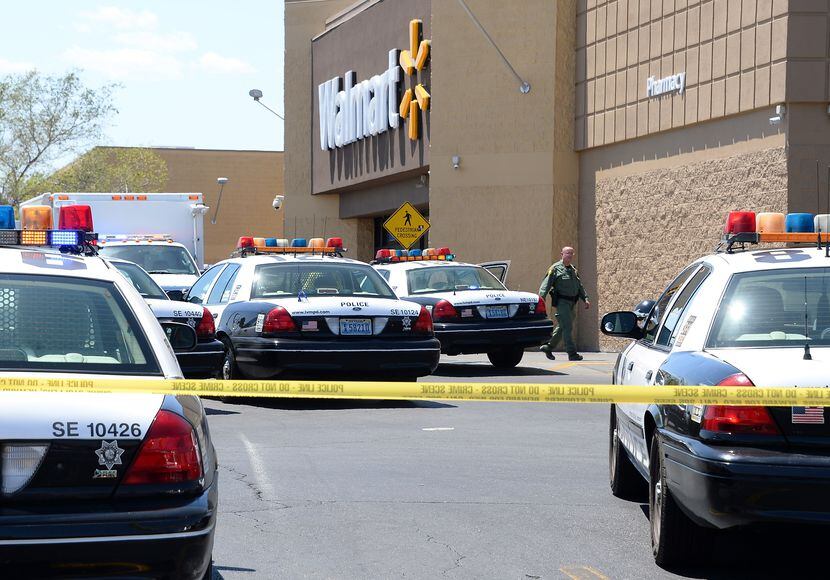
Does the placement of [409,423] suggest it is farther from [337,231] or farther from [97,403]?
[337,231]

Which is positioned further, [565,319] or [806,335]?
[565,319]

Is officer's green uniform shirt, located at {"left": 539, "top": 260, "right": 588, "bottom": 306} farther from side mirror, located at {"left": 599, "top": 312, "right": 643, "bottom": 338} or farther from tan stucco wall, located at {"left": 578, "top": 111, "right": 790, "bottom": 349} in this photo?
side mirror, located at {"left": 599, "top": 312, "right": 643, "bottom": 338}

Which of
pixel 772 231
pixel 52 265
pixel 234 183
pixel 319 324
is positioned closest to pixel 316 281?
pixel 319 324

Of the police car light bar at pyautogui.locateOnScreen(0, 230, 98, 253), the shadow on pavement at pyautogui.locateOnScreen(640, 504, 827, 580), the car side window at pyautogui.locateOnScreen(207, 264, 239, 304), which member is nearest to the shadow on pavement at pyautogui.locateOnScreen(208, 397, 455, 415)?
the car side window at pyautogui.locateOnScreen(207, 264, 239, 304)

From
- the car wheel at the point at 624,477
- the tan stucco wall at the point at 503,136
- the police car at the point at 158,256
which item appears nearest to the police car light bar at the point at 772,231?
the car wheel at the point at 624,477

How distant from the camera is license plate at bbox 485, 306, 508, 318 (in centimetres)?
1738

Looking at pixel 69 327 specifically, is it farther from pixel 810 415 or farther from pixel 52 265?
pixel 810 415

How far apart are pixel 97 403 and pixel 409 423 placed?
23.7 ft

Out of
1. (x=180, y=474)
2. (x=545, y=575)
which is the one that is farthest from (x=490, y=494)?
(x=180, y=474)

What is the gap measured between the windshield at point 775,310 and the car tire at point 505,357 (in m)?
12.0

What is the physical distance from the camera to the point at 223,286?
47.9 feet

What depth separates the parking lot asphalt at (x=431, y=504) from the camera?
20.7ft

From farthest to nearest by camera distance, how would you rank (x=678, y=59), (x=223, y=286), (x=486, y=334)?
1. (x=678, y=59)
2. (x=486, y=334)
3. (x=223, y=286)

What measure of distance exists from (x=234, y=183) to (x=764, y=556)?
56040mm
